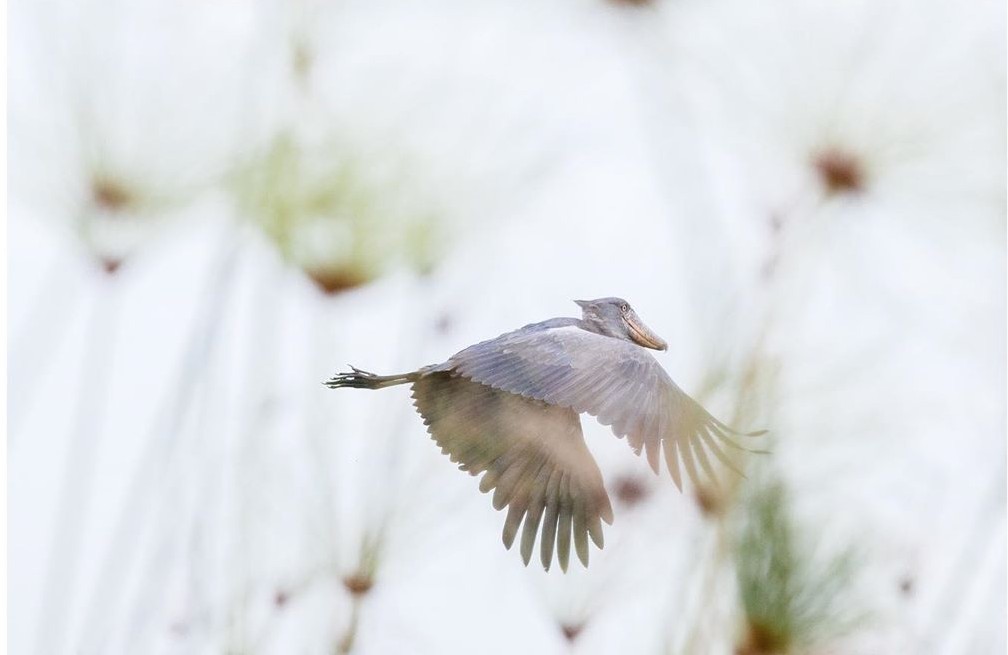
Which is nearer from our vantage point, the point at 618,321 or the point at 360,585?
the point at 360,585

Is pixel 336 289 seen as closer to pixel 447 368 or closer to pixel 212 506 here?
pixel 447 368

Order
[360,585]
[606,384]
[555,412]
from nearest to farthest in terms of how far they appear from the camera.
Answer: [360,585], [606,384], [555,412]

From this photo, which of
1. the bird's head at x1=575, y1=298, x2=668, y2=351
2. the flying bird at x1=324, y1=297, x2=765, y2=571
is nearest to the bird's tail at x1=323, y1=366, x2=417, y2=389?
the flying bird at x1=324, y1=297, x2=765, y2=571

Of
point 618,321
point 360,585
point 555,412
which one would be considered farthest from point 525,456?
point 360,585

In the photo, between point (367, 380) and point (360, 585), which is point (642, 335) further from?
point (360, 585)

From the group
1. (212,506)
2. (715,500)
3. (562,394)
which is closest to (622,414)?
(562,394)

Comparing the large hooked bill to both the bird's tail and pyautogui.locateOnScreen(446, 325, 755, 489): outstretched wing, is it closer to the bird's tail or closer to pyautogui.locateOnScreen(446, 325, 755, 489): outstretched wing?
pyautogui.locateOnScreen(446, 325, 755, 489): outstretched wing

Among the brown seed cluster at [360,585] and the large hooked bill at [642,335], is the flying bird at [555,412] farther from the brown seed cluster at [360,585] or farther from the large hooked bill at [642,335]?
the brown seed cluster at [360,585]
